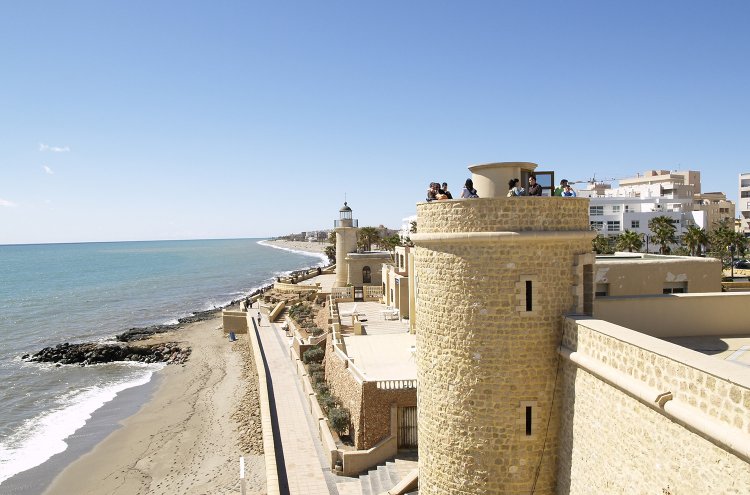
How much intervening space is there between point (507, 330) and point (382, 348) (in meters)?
12.6

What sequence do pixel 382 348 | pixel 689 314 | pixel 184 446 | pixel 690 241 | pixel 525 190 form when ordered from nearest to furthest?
pixel 525 190 → pixel 689 314 → pixel 382 348 → pixel 184 446 → pixel 690 241

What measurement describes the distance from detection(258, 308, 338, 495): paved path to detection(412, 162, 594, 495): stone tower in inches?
283

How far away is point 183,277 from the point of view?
10875 centimetres

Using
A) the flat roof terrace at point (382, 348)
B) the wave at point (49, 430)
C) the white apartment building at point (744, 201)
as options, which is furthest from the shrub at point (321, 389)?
the white apartment building at point (744, 201)

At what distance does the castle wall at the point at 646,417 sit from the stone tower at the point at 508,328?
1.39 feet

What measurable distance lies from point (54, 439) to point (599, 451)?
83.3ft

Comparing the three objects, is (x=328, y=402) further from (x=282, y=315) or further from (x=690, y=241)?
(x=690, y=241)

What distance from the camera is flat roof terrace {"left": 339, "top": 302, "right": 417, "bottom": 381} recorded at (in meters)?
17.2

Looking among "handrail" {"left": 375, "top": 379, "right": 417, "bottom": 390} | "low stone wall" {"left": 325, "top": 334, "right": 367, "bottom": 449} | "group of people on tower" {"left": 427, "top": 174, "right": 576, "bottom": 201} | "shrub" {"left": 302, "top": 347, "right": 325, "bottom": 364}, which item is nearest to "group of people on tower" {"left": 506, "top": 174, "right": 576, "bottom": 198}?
"group of people on tower" {"left": 427, "top": 174, "right": 576, "bottom": 201}

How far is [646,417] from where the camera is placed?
6371 millimetres

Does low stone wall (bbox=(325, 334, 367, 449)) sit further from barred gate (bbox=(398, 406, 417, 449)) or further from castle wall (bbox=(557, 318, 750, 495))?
castle wall (bbox=(557, 318, 750, 495))

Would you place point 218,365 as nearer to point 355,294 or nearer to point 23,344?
point 355,294

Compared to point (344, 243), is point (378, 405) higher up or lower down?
lower down

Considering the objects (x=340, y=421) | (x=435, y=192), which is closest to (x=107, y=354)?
(x=340, y=421)
